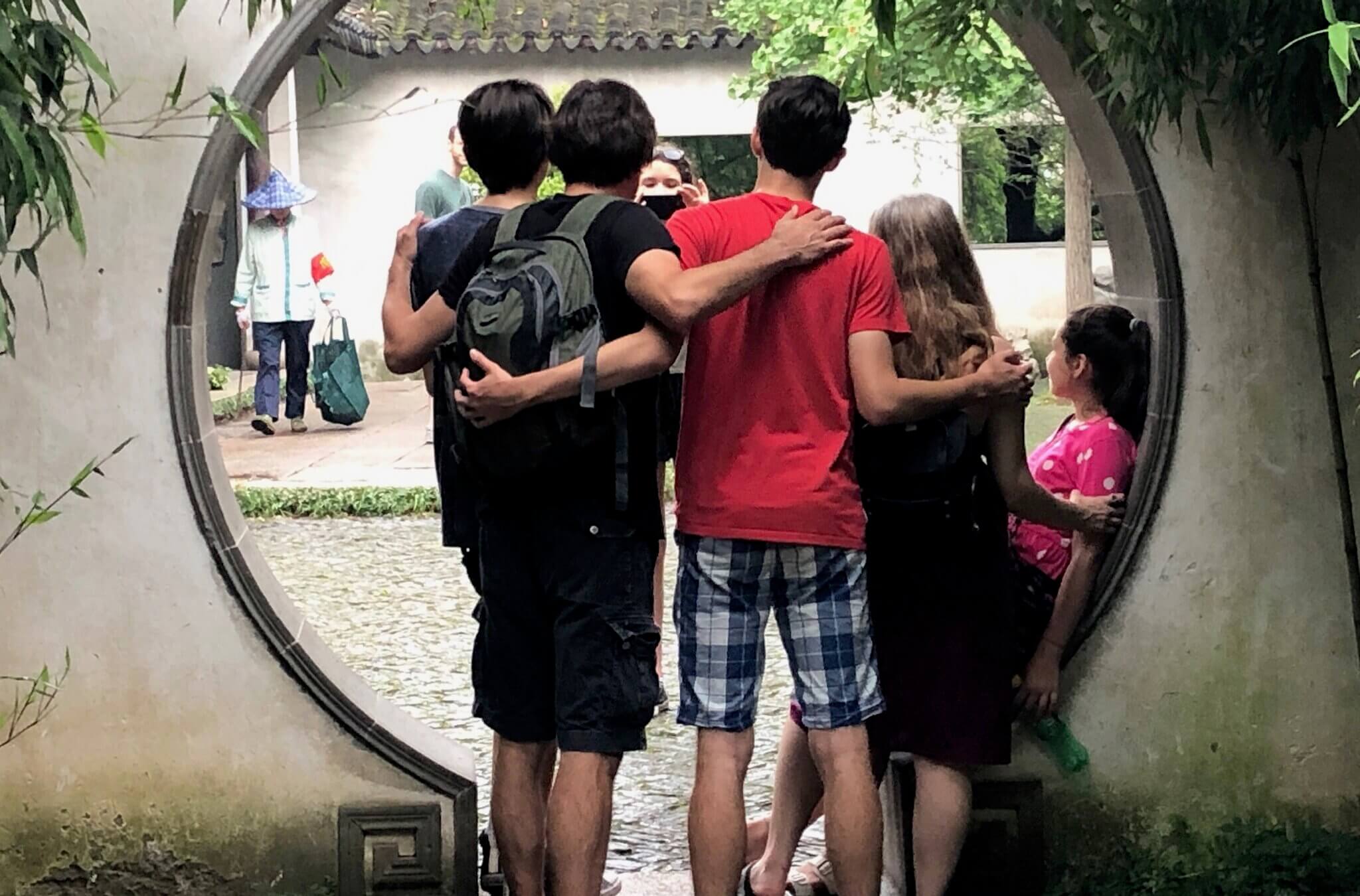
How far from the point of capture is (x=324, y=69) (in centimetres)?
311

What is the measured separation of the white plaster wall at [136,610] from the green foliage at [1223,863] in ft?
4.68

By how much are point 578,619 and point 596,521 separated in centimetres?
18

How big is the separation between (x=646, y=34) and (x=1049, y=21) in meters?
11.7

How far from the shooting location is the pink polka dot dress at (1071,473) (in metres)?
3.71

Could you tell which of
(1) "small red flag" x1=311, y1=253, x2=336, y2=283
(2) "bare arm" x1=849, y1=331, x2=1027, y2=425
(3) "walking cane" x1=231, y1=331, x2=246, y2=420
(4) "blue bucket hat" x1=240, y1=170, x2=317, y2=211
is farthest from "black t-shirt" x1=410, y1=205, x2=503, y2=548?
(3) "walking cane" x1=231, y1=331, x2=246, y2=420

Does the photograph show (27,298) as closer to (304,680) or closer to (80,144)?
(80,144)

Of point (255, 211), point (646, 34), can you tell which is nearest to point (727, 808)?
point (255, 211)

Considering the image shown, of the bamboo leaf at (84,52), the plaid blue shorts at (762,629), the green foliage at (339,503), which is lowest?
the green foliage at (339,503)

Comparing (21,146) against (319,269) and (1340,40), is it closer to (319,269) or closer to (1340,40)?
(1340,40)

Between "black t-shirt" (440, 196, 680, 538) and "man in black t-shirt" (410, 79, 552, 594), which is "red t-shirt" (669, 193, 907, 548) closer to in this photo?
"black t-shirt" (440, 196, 680, 538)

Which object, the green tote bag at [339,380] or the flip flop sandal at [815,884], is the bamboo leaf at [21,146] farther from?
the green tote bag at [339,380]

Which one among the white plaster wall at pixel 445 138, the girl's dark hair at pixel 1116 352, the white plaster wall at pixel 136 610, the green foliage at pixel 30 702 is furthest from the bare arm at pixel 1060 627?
the white plaster wall at pixel 445 138

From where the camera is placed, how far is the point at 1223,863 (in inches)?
146

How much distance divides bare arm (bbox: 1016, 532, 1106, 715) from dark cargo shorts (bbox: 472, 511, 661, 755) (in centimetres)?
91
